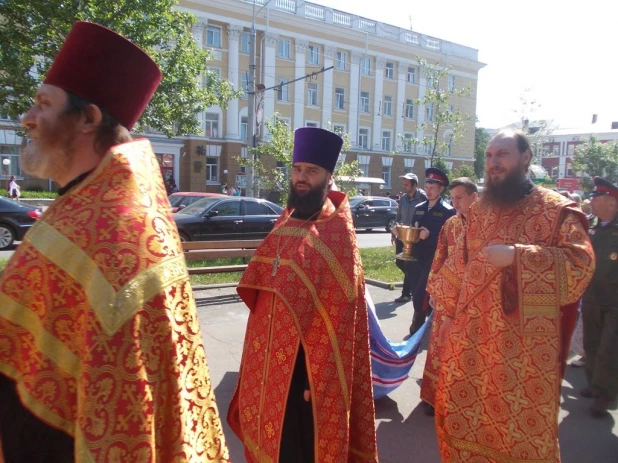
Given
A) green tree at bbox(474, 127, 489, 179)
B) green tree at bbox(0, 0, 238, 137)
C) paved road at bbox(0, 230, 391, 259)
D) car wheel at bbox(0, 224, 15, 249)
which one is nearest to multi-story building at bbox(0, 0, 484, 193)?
paved road at bbox(0, 230, 391, 259)

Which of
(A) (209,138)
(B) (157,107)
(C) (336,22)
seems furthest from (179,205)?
(C) (336,22)

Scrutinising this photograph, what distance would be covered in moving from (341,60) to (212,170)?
12966 millimetres

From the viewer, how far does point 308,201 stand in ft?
9.95

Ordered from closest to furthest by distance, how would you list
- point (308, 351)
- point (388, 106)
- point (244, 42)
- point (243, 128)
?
point (308, 351) → point (244, 42) → point (243, 128) → point (388, 106)

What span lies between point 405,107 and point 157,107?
3341 cm

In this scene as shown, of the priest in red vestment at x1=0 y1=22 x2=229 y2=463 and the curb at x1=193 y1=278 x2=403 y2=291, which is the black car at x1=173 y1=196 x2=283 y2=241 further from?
the priest in red vestment at x1=0 y1=22 x2=229 y2=463

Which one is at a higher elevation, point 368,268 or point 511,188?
point 511,188

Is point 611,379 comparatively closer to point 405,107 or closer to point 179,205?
point 179,205

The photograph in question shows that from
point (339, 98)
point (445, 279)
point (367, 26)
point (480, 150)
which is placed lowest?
point (445, 279)

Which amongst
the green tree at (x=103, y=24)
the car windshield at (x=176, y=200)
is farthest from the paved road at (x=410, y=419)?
the car windshield at (x=176, y=200)

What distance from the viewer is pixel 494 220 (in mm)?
3270

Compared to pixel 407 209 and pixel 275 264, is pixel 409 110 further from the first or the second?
pixel 275 264

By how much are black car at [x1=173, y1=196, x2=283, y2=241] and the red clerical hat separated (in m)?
11.8

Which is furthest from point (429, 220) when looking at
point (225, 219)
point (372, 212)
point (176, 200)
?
point (372, 212)
